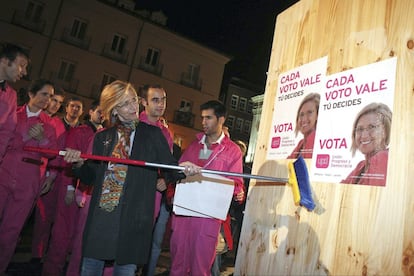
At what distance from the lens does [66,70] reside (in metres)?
21.6

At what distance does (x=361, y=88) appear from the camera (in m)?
2.12

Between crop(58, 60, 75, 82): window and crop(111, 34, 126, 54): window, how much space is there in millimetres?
3240

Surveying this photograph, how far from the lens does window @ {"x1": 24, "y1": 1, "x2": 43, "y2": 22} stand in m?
20.7

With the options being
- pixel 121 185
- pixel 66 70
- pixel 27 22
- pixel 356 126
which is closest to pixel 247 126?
pixel 66 70

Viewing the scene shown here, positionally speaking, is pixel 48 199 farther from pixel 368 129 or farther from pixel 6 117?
pixel 368 129

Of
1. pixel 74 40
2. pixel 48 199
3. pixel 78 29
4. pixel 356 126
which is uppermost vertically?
pixel 78 29

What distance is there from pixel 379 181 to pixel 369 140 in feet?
0.86

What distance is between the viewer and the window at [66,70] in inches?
838

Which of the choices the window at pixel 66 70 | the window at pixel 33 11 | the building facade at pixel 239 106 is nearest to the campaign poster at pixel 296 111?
the window at pixel 66 70

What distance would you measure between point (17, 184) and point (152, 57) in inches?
872

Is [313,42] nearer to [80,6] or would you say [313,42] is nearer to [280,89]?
[280,89]

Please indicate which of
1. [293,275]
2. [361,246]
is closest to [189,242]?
[293,275]

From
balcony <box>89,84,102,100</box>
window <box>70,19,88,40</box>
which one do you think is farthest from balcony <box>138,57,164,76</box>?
window <box>70,19,88,40</box>

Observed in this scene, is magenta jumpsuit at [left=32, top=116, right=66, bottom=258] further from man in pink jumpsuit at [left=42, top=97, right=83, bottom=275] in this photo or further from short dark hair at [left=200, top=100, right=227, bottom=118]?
short dark hair at [left=200, top=100, right=227, bottom=118]
